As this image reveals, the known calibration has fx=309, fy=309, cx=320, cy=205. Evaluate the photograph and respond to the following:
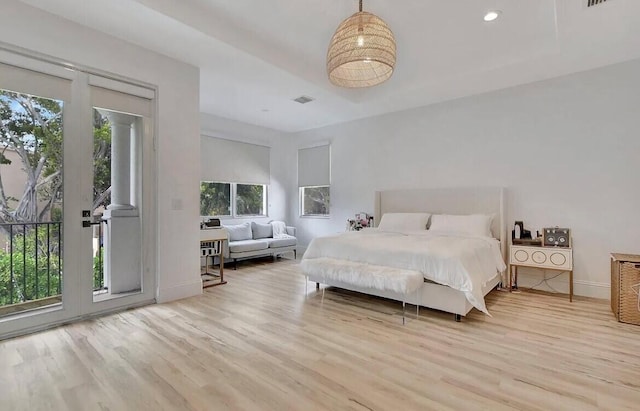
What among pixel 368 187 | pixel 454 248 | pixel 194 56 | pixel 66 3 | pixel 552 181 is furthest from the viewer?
pixel 368 187

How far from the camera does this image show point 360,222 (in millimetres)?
5523

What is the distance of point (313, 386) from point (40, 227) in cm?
274

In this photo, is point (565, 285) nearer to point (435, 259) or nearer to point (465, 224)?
point (465, 224)

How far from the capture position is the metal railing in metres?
2.61

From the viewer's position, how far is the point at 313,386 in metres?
1.88

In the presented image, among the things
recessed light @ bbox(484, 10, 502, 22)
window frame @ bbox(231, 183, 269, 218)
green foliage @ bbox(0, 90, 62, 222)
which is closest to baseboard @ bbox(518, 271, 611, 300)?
recessed light @ bbox(484, 10, 502, 22)

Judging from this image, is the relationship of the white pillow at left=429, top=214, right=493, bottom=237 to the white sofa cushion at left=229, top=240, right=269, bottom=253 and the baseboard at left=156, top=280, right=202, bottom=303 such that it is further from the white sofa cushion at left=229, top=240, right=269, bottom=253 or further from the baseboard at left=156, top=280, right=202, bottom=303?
the baseboard at left=156, top=280, right=202, bottom=303

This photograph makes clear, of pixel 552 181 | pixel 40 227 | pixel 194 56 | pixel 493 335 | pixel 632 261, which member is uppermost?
pixel 194 56

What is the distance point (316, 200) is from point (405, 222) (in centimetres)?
251

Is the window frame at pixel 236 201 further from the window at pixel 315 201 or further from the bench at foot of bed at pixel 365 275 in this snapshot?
the bench at foot of bed at pixel 365 275

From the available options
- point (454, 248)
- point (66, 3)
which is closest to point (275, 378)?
point (454, 248)

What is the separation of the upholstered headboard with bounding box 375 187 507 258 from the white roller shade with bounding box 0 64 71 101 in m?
4.38

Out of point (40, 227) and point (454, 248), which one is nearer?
point (40, 227)

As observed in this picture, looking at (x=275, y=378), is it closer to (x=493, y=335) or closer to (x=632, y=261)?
(x=493, y=335)
